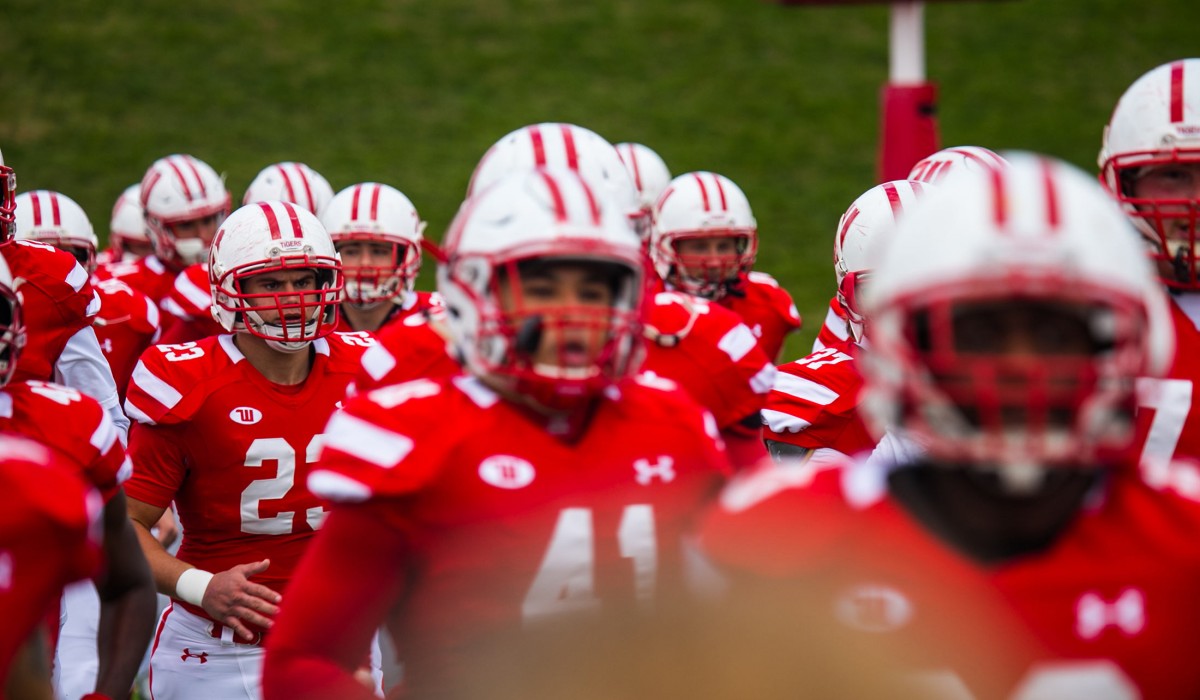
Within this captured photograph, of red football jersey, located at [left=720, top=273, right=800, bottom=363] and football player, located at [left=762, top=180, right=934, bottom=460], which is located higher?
football player, located at [left=762, top=180, right=934, bottom=460]

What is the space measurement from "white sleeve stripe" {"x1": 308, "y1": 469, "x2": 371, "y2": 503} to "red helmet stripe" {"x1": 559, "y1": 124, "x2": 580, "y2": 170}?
1.36m

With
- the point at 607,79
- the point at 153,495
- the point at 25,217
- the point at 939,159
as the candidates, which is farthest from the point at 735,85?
the point at 153,495

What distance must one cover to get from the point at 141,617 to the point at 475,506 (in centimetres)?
125

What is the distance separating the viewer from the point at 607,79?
1744 centimetres

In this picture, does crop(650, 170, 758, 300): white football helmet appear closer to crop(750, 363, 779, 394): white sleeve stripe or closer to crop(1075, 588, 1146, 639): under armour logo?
crop(750, 363, 779, 394): white sleeve stripe

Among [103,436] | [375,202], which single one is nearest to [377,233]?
[375,202]

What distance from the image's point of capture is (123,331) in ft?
22.0

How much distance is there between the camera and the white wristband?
13.1ft

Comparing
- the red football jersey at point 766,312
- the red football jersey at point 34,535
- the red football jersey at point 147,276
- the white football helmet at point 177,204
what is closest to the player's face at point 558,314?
the red football jersey at point 34,535

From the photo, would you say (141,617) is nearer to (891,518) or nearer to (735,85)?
(891,518)

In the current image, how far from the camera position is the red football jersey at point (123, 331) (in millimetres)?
6719

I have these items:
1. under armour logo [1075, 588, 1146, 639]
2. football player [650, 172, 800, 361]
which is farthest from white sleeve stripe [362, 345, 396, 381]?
football player [650, 172, 800, 361]

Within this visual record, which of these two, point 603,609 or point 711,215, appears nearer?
point 603,609

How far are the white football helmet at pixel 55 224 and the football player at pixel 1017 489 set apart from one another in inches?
238
